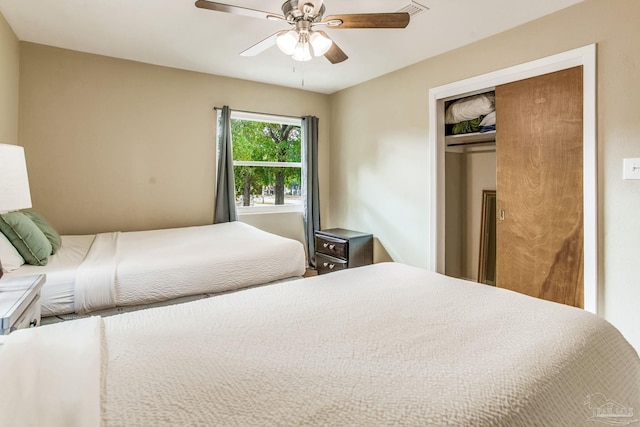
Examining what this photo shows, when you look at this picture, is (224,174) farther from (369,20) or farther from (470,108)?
(470,108)

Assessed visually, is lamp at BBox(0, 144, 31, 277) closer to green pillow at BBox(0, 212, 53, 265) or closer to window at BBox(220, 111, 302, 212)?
green pillow at BBox(0, 212, 53, 265)

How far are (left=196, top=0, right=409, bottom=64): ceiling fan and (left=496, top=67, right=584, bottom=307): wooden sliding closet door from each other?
1.36m

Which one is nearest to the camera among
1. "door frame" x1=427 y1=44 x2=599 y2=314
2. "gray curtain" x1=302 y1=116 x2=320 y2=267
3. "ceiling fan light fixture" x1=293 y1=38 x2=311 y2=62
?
"ceiling fan light fixture" x1=293 y1=38 x2=311 y2=62

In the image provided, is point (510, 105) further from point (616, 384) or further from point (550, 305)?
point (616, 384)

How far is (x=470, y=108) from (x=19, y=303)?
139 inches

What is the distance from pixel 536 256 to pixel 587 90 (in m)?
1.22

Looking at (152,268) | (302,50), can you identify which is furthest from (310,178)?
(152,268)

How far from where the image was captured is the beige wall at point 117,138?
122 inches

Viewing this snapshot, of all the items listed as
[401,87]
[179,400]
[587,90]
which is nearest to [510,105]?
[587,90]

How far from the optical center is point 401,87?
3.65m

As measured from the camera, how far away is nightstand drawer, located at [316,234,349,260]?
3.81 metres

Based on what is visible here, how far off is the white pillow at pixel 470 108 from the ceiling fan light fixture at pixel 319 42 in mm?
1791

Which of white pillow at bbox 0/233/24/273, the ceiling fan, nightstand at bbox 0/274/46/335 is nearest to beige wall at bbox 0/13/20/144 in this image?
white pillow at bbox 0/233/24/273

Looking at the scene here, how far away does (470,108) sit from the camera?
3254 millimetres
